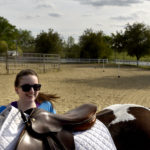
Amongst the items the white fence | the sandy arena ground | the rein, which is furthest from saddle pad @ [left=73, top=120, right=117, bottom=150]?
the white fence

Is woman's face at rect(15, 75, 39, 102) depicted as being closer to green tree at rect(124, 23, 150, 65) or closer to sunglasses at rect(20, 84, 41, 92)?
sunglasses at rect(20, 84, 41, 92)

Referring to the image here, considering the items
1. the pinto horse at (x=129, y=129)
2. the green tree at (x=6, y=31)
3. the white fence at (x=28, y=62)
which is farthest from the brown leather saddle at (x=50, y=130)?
the green tree at (x=6, y=31)

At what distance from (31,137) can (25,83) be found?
1.84 ft

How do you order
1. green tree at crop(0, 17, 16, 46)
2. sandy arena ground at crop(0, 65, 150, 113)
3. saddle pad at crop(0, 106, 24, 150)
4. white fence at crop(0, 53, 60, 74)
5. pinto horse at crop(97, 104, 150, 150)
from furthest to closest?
1. green tree at crop(0, 17, 16, 46)
2. white fence at crop(0, 53, 60, 74)
3. sandy arena ground at crop(0, 65, 150, 113)
4. pinto horse at crop(97, 104, 150, 150)
5. saddle pad at crop(0, 106, 24, 150)

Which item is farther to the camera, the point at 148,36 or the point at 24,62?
the point at 148,36

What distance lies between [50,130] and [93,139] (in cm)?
28

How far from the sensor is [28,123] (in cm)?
105

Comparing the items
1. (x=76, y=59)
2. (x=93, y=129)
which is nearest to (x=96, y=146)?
(x=93, y=129)

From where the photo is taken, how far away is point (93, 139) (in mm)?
1181

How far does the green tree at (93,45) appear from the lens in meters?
31.4

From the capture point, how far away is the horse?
0.99 meters

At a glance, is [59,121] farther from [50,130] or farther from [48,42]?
[48,42]

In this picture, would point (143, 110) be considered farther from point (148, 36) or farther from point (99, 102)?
point (148, 36)

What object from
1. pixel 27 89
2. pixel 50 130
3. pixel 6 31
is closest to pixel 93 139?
pixel 50 130
